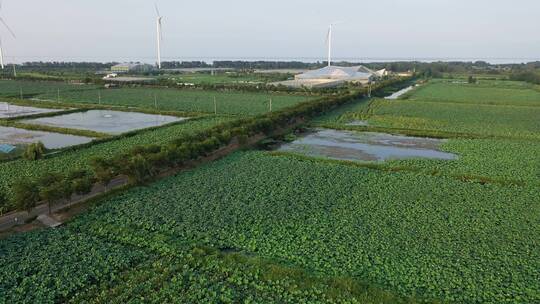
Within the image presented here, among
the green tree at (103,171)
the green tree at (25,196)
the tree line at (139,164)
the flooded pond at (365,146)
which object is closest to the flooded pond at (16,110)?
the tree line at (139,164)

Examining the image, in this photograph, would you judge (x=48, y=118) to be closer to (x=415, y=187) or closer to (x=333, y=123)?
(x=333, y=123)

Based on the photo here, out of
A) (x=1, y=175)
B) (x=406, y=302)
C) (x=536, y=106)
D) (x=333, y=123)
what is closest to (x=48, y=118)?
(x=1, y=175)

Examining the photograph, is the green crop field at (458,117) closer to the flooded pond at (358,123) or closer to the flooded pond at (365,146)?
the flooded pond at (358,123)

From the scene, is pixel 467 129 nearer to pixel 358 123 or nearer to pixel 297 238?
pixel 358 123

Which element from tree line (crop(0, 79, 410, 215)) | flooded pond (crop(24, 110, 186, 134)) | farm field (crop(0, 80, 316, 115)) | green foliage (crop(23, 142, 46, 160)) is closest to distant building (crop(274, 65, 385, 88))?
farm field (crop(0, 80, 316, 115))

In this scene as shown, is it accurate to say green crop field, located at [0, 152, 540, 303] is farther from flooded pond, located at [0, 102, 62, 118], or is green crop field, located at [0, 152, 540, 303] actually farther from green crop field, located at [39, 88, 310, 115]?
flooded pond, located at [0, 102, 62, 118]

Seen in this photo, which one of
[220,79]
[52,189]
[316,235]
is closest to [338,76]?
[220,79]

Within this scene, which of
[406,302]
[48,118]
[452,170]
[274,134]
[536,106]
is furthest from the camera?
[536,106]
